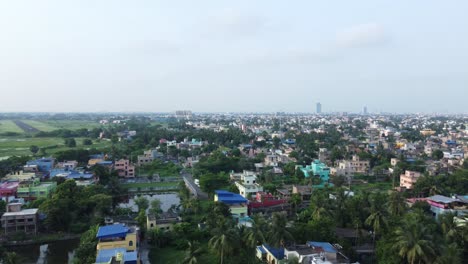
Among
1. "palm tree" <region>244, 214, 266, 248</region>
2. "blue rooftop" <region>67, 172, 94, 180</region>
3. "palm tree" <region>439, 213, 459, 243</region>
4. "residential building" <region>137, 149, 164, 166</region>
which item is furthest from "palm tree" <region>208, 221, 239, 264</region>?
"residential building" <region>137, 149, 164, 166</region>

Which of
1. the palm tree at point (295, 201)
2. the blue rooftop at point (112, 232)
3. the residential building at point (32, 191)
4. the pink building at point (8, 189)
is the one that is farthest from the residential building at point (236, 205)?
the pink building at point (8, 189)

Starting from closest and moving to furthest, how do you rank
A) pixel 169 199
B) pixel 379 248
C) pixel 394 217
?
1. pixel 379 248
2. pixel 394 217
3. pixel 169 199

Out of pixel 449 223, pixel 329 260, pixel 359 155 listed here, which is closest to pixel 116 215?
pixel 329 260

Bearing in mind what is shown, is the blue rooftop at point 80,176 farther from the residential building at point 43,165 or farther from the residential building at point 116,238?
the residential building at point 116,238

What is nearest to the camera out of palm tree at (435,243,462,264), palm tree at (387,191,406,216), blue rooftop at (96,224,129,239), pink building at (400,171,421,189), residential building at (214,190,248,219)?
palm tree at (435,243,462,264)

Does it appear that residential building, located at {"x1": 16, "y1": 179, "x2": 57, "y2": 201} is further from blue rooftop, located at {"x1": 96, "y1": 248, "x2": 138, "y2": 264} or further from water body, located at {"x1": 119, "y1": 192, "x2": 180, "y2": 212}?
blue rooftop, located at {"x1": 96, "y1": 248, "x2": 138, "y2": 264}

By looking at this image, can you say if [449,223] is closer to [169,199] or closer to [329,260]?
[329,260]
